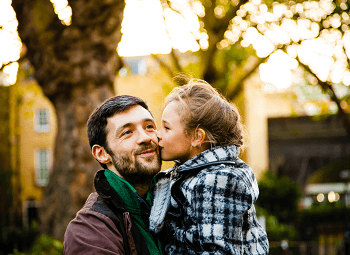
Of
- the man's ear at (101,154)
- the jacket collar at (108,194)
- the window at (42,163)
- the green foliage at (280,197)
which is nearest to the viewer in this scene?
the jacket collar at (108,194)

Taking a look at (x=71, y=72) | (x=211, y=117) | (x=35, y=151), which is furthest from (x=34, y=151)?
(x=211, y=117)

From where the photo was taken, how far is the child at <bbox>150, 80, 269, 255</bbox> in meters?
2.16

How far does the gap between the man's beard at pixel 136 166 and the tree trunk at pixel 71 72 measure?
12.6 feet

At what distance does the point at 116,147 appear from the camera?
8.41 ft

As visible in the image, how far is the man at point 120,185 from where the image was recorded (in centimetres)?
215

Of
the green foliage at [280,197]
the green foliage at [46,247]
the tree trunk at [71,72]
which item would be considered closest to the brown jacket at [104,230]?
the green foliage at [46,247]

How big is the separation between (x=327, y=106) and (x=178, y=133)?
1441 centimetres

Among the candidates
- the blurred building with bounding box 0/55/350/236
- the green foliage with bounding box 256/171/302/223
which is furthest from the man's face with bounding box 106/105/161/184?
the blurred building with bounding box 0/55/350/236

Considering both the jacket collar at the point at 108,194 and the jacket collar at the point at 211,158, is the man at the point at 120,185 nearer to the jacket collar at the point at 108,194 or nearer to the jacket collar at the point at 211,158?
the jacket collar at the point at 108,194

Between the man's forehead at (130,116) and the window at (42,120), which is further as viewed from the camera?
the window at (42,120)

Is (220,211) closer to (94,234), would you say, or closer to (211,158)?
(211,158)

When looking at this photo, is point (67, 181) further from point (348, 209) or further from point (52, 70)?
point (348, 209)

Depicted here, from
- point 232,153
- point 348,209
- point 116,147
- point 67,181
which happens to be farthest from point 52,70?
point 348,209

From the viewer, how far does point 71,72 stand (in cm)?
610
